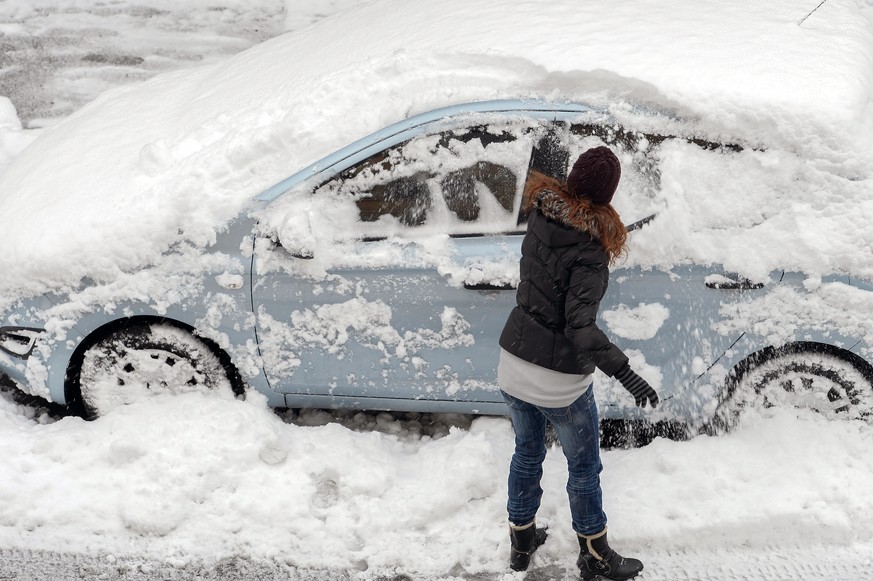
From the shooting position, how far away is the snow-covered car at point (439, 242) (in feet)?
10.6

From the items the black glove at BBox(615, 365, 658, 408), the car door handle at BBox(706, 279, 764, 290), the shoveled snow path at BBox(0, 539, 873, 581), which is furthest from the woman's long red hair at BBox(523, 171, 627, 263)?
the shoveled snow path at BBox(0, 539, 873, 581)

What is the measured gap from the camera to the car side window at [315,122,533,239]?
3297 mm

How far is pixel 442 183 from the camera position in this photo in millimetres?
3332

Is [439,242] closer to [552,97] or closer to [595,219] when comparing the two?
[552,97]

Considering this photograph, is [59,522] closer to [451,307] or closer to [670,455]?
[451,307]

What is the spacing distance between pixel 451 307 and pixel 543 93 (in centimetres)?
94

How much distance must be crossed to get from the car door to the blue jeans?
0.56m

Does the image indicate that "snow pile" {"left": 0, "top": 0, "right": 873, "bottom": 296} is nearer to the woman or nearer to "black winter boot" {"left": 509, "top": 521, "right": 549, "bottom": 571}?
the woman

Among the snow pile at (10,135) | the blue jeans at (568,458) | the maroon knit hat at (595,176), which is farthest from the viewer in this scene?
the snow pile at (10,135)

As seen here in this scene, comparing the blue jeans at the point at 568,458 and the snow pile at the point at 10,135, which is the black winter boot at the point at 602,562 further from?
the snow pile at the point at 10,135

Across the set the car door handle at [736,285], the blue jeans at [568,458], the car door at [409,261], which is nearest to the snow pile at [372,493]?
the blue jeans at [568,458]

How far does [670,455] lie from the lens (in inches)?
138

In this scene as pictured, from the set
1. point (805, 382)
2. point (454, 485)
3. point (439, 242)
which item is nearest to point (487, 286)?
point (439, 242)

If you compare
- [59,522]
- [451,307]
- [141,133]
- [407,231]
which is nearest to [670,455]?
[451,307]
